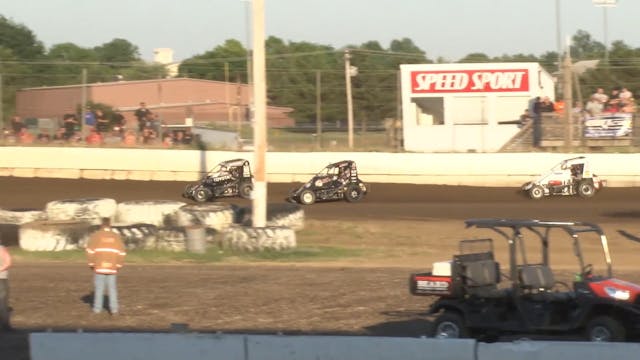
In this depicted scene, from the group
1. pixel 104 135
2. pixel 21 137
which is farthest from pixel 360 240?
pixel 21 137

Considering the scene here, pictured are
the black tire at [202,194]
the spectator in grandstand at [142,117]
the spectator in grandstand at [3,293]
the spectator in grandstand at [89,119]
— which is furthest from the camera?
the spectator in grandstand at [142,117]

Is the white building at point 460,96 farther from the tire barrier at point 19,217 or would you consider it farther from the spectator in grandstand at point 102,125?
the tire barrier at point 19,217

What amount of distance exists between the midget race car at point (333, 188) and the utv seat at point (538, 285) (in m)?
19.2

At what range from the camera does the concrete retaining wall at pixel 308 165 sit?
32.5 metres

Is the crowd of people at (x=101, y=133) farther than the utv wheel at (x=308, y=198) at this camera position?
Yes

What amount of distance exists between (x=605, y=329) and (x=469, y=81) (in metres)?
31.0

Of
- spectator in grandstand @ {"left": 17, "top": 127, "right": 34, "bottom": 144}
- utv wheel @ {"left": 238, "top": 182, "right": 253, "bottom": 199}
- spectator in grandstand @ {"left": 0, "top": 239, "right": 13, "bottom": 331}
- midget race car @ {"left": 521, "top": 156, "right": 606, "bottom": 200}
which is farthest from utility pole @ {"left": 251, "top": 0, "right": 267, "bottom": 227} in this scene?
spectator in grandstand @ {"left": 17, "top": 127, "right": 34, "bottom": 144}

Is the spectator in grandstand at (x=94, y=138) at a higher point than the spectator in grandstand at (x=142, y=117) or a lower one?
lower

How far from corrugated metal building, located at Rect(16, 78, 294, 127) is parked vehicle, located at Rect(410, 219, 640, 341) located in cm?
2598

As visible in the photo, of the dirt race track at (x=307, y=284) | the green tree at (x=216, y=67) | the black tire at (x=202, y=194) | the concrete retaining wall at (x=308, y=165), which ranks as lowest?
the dirt race track at (x=307, y=284)

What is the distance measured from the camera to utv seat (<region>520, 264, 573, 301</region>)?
1074 centimetres

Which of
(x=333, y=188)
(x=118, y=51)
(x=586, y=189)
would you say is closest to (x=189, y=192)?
(x=333, y=188)

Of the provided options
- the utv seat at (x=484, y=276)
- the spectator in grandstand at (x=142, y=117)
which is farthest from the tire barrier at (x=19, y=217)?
the utv seat at (x=484, y=276)

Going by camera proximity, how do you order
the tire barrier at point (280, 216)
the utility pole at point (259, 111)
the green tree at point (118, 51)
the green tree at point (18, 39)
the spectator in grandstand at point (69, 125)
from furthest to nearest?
the green tree at point (118, 51), the green tree at point (18, 39), the spectator in grandstand at point (69, 125), the tire barrier at point (280, 216), the utility pole at point (259, 111)
